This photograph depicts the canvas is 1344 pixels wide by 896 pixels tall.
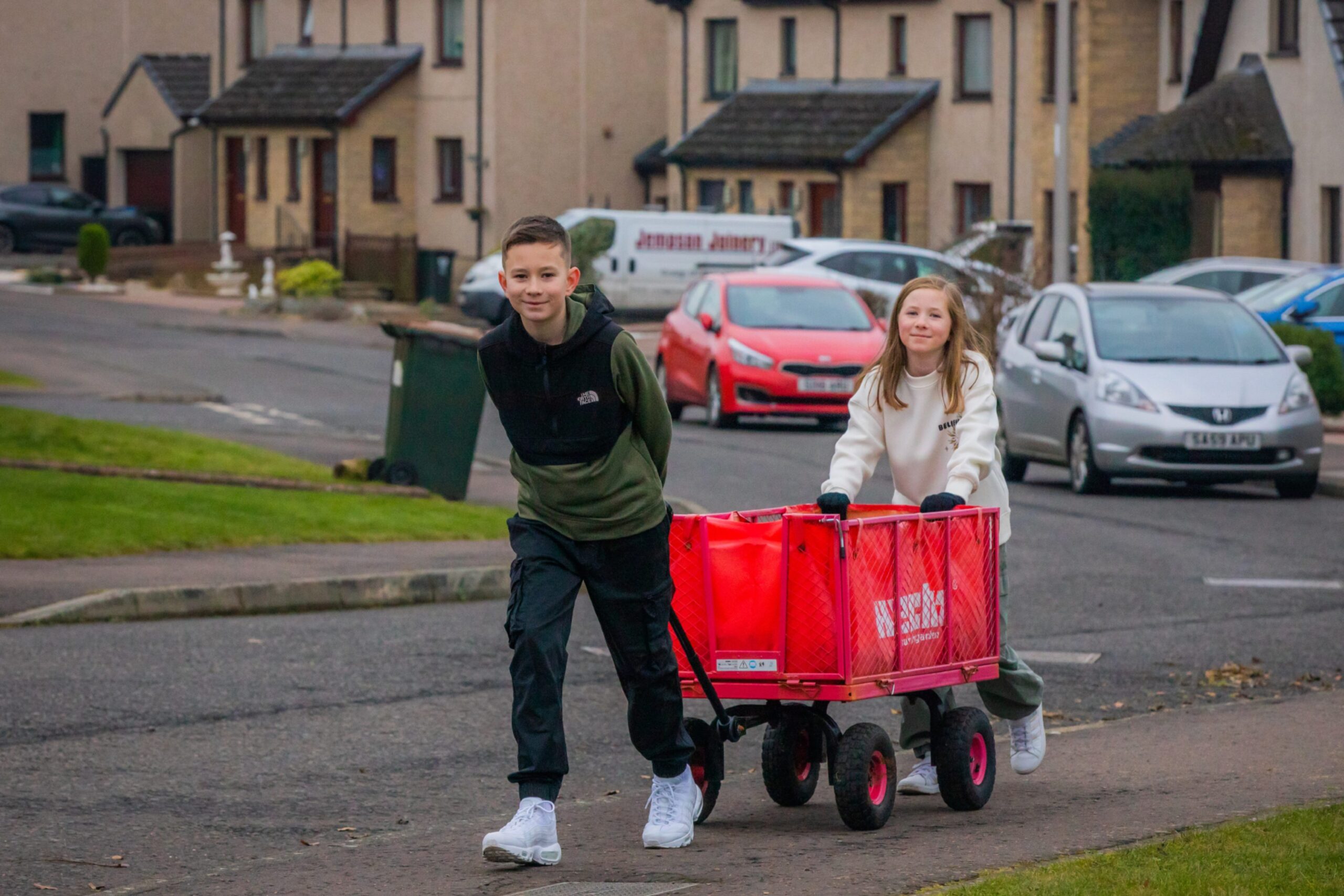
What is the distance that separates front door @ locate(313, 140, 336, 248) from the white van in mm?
14080

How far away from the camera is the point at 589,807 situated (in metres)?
7.25

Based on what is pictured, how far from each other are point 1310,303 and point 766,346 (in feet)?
20.8

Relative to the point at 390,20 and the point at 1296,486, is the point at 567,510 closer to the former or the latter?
the point at 1296,486

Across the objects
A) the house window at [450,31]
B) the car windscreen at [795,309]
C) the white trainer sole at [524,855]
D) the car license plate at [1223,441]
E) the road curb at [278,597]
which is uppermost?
the house window at [450,31]

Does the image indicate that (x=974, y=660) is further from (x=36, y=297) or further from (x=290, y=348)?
(x=36, y=297)

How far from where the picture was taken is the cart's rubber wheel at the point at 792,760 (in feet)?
22.3

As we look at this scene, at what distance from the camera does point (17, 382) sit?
27000 millimetres

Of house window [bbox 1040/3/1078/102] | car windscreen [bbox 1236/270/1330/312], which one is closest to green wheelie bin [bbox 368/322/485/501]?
car windscreen [bbox 1236/270/1330/312]

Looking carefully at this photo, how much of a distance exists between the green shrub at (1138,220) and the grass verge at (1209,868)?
3135 cm

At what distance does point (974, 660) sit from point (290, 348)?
29.9 metres

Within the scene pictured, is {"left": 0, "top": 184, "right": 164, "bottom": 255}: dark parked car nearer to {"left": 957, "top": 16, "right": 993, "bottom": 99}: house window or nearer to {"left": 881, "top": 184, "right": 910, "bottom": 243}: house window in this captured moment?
{"left": 881, "top": 184, "right": 910, "bottom": 243}: house window

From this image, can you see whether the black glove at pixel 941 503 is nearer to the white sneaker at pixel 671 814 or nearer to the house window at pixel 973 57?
the white sneaker at pixel 671 814

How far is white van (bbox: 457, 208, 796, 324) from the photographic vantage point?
1636 inches

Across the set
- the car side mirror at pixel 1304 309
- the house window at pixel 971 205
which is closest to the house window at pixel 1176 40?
the house window at pixel 971 205
